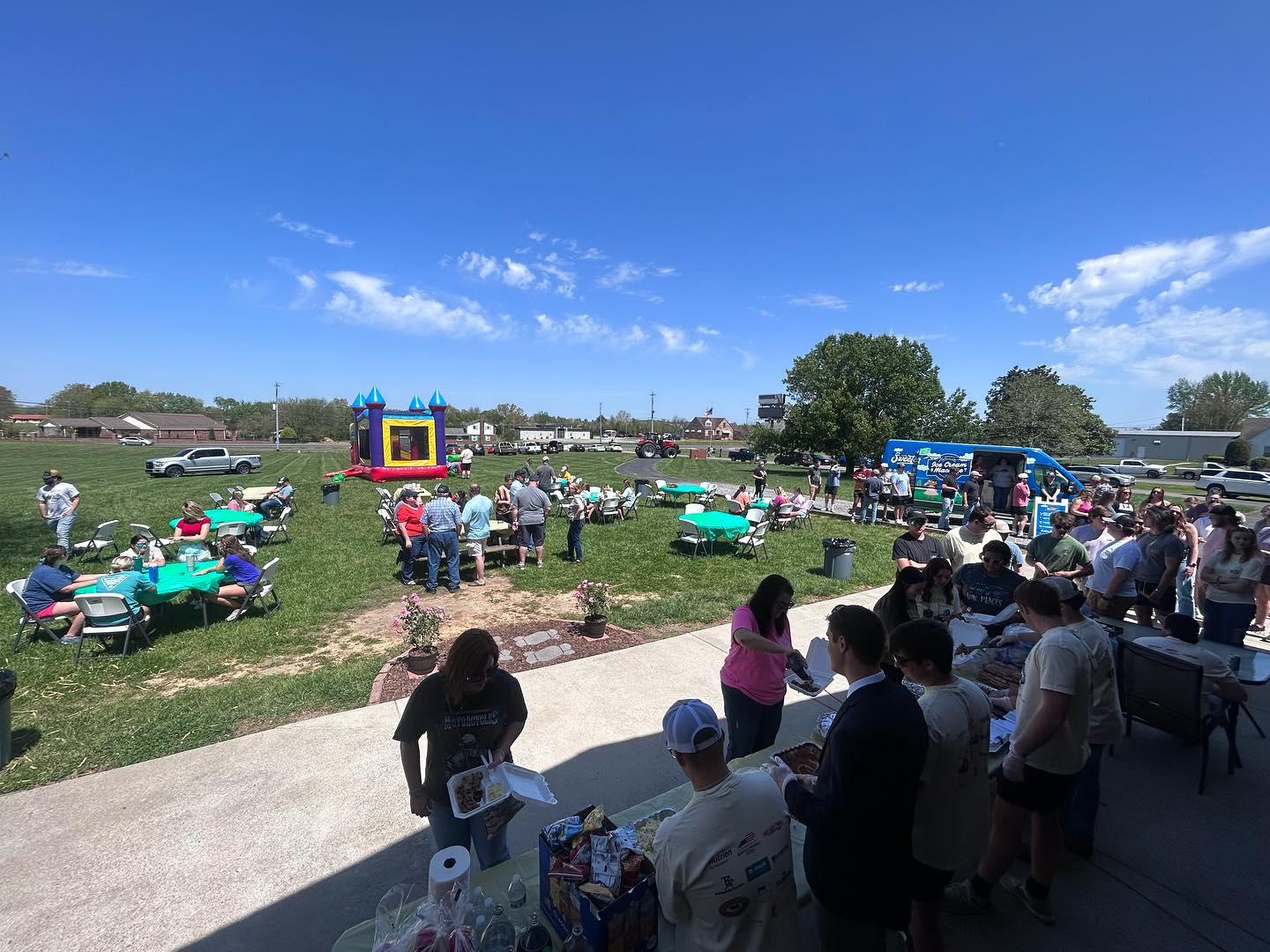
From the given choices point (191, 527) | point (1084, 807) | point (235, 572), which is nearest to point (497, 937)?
point (1084, 807)

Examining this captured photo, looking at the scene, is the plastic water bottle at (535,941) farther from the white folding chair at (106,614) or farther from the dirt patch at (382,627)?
the white folding chair at (106,614)

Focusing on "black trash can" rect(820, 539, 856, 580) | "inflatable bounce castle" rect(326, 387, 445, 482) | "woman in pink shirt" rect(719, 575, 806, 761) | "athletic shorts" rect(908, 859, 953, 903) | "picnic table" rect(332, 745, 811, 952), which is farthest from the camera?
"inflatable bounce castle" rect(326, 387, 445, 482)

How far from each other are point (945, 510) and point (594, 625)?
13941 mm

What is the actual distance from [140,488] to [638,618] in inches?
953

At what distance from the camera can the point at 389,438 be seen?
83.4 feet

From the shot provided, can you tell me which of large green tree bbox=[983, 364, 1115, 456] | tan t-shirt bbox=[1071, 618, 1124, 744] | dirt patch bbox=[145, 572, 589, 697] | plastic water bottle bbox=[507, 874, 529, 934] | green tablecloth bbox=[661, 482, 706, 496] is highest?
large green tree bbox=[983, 364, 1115, 456]

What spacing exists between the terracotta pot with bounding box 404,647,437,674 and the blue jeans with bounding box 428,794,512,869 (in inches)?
125

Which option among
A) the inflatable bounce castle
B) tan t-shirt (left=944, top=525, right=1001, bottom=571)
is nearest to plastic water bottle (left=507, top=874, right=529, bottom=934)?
tan t-shirt (left=944, top=525, right=1001, bottom=571)

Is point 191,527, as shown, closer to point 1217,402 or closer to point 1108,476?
point 1108,476

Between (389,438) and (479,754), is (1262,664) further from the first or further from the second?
(389,438)

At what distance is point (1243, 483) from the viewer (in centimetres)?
Answer: 2750

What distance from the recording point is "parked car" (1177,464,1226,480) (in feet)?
107

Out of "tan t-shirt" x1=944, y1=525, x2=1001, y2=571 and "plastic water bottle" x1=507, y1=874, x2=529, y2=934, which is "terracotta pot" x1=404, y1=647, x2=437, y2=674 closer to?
"plastic water bottle" x1=507, y1=874, x2=529, y2=934

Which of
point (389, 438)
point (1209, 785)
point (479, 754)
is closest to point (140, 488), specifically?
point (389, 438)
